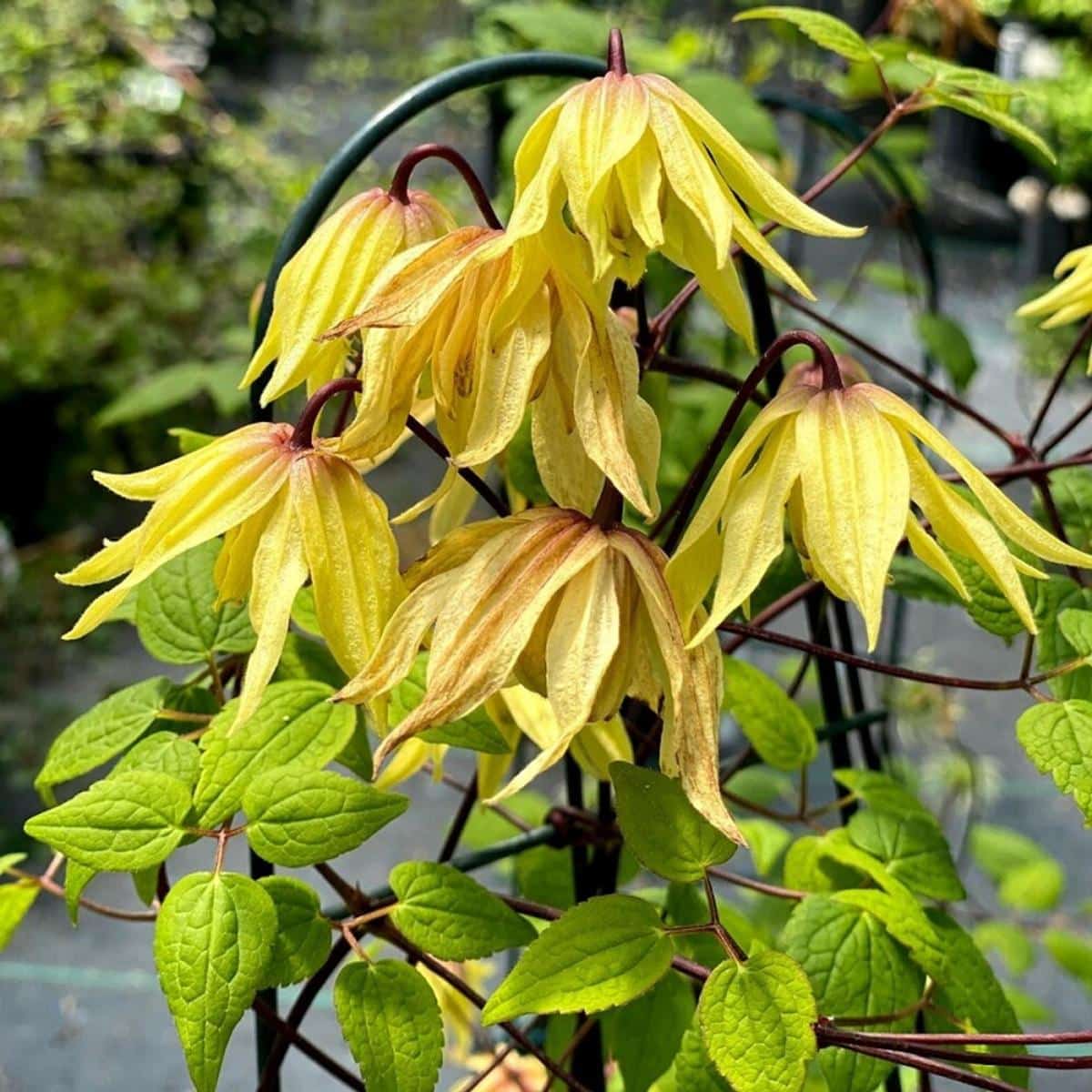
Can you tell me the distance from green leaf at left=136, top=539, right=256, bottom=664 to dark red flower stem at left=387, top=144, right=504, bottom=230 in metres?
0.12

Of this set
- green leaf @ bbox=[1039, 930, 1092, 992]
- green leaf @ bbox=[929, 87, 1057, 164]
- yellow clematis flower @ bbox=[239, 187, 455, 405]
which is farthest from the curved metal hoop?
green leaf @ bbox=[1039, 930, 1092, 992]

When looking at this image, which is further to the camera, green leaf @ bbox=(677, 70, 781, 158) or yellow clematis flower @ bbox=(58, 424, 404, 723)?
green leaf @ bbox=(677, 70, 781, 158)

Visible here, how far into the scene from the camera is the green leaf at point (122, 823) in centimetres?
32

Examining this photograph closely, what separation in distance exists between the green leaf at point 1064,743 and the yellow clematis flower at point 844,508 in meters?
0.06

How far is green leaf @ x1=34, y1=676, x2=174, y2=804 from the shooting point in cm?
37

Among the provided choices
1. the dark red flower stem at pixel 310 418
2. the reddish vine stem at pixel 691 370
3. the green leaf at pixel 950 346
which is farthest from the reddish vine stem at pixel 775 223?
the green leaf at pixel 950 346

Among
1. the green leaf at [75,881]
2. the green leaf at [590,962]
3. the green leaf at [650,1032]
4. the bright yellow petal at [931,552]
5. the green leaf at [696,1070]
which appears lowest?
the green leaf at [650,1032]

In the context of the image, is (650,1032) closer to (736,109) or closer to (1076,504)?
(1076,504)

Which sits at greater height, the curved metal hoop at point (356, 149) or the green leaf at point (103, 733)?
the curved metal hoop at point (356, 149)

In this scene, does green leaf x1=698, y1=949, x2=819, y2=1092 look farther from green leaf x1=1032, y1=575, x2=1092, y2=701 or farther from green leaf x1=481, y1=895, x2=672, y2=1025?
green leaf x1=1032, y1=575, x2=1092, y2=701

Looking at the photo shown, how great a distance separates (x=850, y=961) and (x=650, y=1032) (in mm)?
→ 78

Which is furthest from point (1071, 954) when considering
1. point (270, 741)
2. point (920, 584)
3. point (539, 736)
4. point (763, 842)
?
point (270, 741)

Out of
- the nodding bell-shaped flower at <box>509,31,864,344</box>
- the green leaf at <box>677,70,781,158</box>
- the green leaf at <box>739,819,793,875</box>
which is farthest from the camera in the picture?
the green leaf at <box>677,70,781,158</box>

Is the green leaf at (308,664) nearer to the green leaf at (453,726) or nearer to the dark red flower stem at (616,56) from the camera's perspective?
the green leaf at (453,726)
